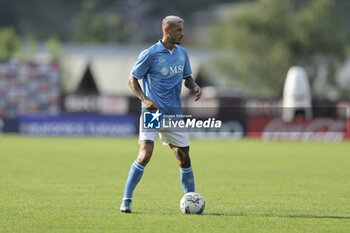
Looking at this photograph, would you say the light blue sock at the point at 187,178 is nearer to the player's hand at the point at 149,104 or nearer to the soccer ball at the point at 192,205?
the soccer ball at the point at 192,205

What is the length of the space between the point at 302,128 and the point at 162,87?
2312 cm

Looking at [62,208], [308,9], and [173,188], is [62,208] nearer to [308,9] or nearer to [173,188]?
[173,188]

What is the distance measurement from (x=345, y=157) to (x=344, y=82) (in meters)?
45.1

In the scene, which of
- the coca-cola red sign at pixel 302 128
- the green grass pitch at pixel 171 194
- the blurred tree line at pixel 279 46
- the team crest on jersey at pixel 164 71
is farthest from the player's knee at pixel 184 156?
the blurred tree line at pixel 279 46

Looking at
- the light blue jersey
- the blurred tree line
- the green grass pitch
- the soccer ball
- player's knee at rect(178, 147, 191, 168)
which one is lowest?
the green grass pitch

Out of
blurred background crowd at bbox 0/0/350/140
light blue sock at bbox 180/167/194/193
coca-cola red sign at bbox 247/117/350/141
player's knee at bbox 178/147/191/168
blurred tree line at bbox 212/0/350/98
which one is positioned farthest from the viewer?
blurred tree line at bbox 212/0/350/98

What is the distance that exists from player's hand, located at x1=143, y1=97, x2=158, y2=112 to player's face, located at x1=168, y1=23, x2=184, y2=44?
0.83 meters

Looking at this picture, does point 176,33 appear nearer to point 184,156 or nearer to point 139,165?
point 184,156

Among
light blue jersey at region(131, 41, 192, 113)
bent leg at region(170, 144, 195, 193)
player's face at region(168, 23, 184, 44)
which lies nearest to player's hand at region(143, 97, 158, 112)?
light blue jersey at region(131, 41, 192, 113)

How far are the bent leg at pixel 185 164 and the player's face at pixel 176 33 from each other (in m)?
1.38

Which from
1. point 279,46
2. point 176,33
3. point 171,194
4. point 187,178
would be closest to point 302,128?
point 171,194

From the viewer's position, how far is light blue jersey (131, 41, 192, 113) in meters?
9.34

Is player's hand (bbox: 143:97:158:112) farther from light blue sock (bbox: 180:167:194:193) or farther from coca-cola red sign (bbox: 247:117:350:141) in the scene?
coca-cola red sign (bbox: 247:117:350:141)

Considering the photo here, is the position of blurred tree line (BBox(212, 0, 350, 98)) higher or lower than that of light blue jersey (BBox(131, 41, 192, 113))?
higher
